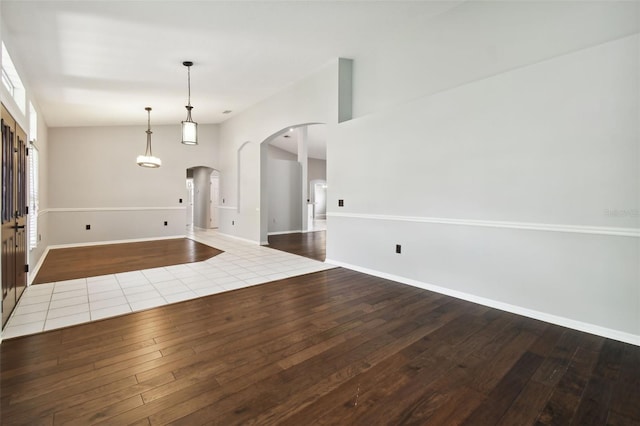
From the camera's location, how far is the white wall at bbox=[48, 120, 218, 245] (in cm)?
692

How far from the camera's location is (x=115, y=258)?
18.2 ft

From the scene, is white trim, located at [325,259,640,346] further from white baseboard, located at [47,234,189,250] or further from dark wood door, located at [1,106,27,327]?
white baseboard, located at [47,234,189,250]

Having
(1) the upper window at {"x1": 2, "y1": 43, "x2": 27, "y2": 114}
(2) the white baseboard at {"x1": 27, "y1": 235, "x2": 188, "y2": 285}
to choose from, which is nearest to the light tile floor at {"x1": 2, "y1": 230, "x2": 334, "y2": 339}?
(2) the white baseboard at {"x1": 27, "y1": 235, "x2": 188, "y2": 285}

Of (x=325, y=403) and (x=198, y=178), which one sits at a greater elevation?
(x=198, y=178)

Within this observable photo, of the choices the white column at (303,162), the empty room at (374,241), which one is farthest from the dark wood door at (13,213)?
the white column at (303,162)

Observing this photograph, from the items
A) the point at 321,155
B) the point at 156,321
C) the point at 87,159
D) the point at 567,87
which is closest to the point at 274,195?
the point at 87,159

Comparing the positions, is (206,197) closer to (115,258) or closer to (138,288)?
(115,258)

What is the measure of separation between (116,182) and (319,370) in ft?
25.7

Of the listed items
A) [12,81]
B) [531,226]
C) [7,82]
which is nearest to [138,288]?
[7,82]

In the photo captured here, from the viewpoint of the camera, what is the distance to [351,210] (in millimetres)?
4762

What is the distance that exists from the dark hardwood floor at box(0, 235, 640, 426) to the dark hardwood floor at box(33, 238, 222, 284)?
2.30 meters

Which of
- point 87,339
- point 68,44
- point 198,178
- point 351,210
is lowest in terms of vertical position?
point 87,339

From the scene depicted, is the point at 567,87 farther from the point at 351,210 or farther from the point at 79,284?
the point at 79,284

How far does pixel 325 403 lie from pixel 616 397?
170 centimetres
